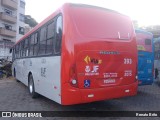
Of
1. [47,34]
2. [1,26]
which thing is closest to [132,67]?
[47,34]

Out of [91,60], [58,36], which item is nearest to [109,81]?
[91,60]

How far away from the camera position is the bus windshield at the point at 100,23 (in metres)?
→ 5.80

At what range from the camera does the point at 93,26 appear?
19.6 ft

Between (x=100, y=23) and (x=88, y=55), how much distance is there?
1.08m

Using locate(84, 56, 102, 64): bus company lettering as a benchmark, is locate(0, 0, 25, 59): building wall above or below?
above

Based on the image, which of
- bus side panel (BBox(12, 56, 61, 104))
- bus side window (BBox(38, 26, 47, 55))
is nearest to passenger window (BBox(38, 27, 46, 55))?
bus side window (BBox(38, 26, 47, 55))

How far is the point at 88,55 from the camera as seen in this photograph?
18.6 ft

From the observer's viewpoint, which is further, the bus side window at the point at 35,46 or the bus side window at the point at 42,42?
the bus side window at the point at 35,46

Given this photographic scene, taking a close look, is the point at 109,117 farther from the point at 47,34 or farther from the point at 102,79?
the point at 47,34

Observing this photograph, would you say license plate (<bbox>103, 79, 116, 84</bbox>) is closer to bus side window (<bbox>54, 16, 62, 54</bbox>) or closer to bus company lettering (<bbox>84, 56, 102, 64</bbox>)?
bus company lettering (<bbox>84, 56, 102, 64</bbox>)

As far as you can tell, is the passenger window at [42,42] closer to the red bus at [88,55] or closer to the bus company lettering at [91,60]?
the red bus at [88,55]

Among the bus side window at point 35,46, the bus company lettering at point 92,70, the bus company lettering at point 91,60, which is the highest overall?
the bus side window at point 35,46

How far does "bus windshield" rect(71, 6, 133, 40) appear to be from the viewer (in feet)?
19.0

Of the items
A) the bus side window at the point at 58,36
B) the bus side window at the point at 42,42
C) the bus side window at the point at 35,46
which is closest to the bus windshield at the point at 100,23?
the bus side window at the point at 58,36
